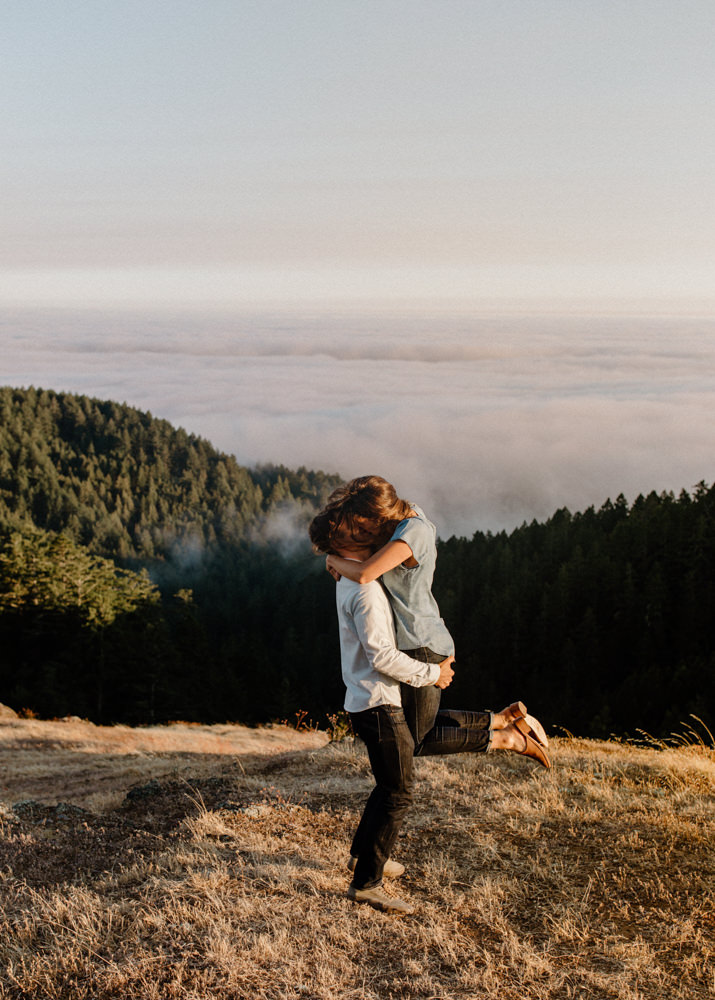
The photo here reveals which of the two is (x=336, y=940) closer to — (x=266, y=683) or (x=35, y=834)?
(x=35, y=834)

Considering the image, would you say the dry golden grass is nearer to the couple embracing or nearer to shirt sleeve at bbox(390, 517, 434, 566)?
the couple embracing

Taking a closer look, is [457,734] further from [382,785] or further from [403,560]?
[403,560]

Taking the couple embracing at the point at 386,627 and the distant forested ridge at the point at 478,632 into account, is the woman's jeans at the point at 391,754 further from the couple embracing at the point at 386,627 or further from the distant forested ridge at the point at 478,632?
the distant forested ridge at the point at 478,632

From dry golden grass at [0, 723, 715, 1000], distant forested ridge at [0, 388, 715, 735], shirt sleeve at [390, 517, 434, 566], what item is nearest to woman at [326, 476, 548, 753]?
shirt sleeve at [390, 517, 434, 566]

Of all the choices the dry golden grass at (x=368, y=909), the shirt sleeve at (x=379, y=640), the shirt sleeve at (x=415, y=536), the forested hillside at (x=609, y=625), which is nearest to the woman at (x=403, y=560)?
the shirt sleeve at (x=415, y=536)

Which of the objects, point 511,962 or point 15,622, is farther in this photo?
point 15,622

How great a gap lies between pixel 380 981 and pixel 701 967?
1921 millimetres

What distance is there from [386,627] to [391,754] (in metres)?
0.80

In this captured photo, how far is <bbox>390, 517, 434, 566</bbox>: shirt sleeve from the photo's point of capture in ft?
14.7

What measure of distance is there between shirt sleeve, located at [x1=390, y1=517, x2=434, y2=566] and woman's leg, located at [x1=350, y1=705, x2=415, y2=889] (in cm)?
95

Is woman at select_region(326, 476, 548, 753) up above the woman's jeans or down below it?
above

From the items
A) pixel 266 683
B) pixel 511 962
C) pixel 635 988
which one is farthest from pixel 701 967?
pixel 266 683

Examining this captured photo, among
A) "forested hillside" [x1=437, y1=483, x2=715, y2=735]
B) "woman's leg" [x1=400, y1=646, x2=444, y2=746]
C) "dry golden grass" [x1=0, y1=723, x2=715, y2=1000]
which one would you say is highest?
"woman's leg" [x1=400, y1=646, x2=444, y2=746]

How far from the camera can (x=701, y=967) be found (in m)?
4.50
